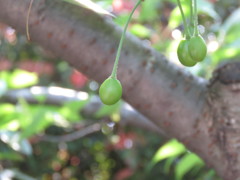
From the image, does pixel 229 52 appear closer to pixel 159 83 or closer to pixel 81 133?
pixel 159 83

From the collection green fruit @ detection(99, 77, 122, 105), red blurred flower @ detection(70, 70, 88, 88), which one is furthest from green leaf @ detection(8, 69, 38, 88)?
red blurred flower @ detection(70, 70, 88, 88)

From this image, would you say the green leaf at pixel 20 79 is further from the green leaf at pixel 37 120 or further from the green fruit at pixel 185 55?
the green fruit at pixel 185 55

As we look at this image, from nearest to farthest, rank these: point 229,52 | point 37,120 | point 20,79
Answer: point 229,52 → point 37,120 → point 20,79

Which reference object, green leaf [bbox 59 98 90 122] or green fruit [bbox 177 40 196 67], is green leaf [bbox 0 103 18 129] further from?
green fruit [bbox 177 40 196 67]

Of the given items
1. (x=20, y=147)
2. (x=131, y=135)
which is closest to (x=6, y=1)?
(x=20, y=147)

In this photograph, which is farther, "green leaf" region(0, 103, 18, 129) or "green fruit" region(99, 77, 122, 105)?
"green leaf" region(0, 103, 18, 129)

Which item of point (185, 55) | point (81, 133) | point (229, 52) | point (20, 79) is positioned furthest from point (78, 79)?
point (185, 55)

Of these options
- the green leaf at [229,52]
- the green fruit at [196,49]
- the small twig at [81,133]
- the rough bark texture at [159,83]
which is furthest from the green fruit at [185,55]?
the small twig at [81,133]

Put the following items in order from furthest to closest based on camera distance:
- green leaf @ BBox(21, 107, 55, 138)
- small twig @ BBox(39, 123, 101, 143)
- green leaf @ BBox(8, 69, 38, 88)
A: small twig @ BBox(39, 123, 101, 143) → green leaf @ BBox(8, 69, 38, 88) → green leaf @ BBox(21, 107, 55, 138)

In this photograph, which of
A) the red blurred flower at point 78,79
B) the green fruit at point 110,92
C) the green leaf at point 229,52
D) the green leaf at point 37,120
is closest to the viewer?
the green fruit at point 110,92
